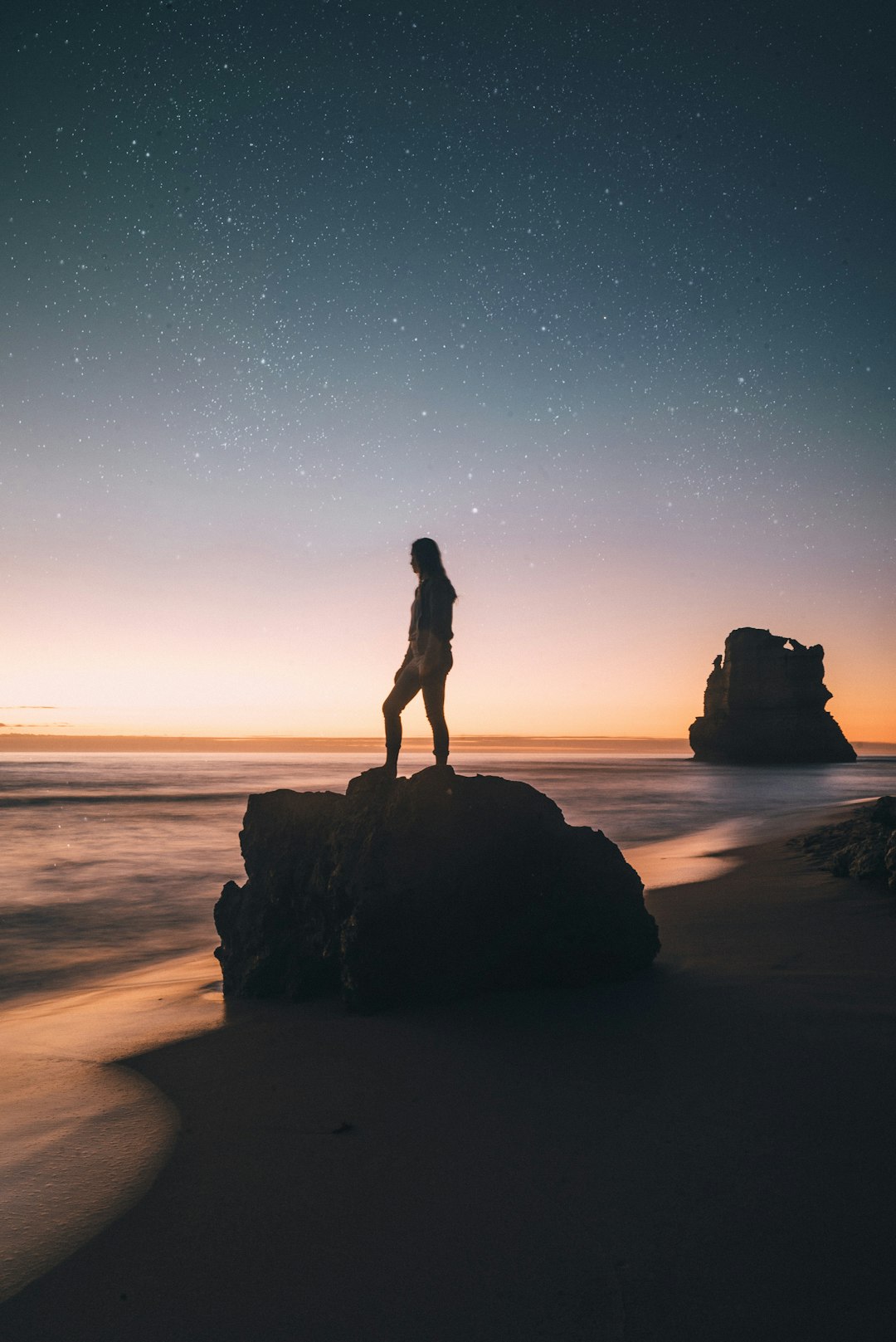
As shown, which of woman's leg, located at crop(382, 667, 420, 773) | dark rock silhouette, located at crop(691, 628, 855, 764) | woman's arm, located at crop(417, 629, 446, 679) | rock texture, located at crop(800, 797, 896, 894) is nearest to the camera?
woman's arm, located at crop(417, 629, 446, 679)

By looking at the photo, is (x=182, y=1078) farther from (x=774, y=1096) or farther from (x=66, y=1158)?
(x=774, y=1096)

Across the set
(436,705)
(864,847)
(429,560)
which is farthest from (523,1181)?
(864,847)

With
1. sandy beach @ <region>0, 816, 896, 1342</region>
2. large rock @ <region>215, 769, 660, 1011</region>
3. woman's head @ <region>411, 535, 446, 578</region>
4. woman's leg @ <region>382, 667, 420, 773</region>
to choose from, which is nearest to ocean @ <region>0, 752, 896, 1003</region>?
large rock @ <region>215, 769, 660, 1011</region>

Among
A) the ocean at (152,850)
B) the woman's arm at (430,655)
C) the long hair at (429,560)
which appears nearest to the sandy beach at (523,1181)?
the woman's arm at (430,655)

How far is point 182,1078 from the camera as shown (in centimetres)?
389

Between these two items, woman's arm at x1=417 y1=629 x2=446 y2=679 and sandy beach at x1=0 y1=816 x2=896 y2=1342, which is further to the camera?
woman's arm at x1=417 y1=629 x2=446 y2=679

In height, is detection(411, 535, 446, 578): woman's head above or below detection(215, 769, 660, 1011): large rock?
above

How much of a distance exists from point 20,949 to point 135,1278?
879 centimetres

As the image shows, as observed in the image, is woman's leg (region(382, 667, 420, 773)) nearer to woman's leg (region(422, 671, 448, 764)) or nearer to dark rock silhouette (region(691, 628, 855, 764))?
woman's leg (region(422, 671, 448, 764))

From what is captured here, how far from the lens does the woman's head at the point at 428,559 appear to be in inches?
235

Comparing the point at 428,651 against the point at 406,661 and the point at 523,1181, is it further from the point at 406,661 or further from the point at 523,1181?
the point at 523,1181

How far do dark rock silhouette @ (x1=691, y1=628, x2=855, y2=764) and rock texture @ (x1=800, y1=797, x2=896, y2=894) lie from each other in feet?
261

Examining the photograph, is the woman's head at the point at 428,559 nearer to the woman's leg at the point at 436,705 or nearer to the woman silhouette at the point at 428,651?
the woman silhouette at the point at 428,651

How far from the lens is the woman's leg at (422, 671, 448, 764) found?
5.80 metres
